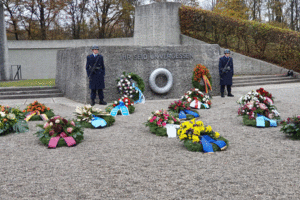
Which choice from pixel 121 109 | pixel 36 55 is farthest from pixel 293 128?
pixel 36 55

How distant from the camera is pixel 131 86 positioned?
380 inches

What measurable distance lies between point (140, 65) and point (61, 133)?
548cm

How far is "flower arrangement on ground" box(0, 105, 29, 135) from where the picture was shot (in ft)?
19.0

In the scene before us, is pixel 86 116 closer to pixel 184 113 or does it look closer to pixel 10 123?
pixel 10 123

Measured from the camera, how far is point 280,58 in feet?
60.6

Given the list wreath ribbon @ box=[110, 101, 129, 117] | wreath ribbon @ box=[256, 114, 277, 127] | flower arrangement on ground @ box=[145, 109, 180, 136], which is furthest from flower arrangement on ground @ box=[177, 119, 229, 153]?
wreath ribbon @ box=[110, 101, 129, 117]

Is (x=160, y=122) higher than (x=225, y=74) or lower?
lower

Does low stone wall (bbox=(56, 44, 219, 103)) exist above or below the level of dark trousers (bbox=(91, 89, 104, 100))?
above

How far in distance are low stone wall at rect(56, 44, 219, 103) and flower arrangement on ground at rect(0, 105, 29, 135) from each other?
359 centimetres

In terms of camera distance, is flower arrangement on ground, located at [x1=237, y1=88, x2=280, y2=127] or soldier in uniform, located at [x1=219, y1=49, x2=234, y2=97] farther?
soldier in uniform, located at [x1=219, y1=49, x2=234, y2=97]

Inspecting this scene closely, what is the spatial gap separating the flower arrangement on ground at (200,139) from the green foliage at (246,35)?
14741mm

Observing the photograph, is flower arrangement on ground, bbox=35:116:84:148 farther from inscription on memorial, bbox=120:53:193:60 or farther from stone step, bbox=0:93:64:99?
stone step, bbox=0:93:64:99

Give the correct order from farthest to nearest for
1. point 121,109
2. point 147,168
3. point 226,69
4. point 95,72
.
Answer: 1. point 226,69
2. point 95,72
3. point 121,109
4. point 147,168

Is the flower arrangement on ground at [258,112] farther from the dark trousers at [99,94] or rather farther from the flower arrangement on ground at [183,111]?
the dark trousers at [99,94]
